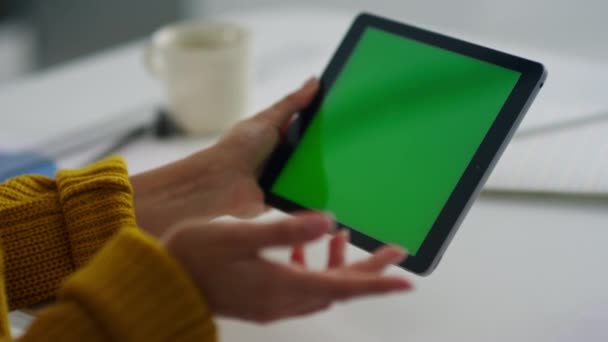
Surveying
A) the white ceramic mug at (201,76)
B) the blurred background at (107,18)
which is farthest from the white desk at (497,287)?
the blurred background at (107,18)

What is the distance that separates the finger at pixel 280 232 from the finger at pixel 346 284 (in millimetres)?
20

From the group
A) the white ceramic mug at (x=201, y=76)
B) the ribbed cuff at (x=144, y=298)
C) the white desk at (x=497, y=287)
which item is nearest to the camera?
the ribbed cuff at (x=144, y=298)

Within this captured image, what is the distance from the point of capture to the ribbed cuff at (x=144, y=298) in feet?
1.14

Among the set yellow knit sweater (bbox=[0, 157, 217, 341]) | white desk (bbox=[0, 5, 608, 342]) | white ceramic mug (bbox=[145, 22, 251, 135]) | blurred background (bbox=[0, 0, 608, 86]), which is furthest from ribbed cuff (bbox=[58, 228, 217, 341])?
blurred background (bbox=[0, 0, 608, 86])

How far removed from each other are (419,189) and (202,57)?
1.03ft

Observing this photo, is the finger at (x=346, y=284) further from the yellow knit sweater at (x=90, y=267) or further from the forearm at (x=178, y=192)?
the forearm at (x=178, y=192)

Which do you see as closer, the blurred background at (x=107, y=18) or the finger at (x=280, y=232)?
the finger at (x=280, y=232)

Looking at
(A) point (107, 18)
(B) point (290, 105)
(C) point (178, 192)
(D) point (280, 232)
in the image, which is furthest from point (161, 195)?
(A) point (107, 18)

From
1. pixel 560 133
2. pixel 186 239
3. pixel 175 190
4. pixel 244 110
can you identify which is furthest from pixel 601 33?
pixel 186 239

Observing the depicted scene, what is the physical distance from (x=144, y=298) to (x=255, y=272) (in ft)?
0.19

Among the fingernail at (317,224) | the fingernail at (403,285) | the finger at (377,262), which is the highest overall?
the fingernail at (317,224)

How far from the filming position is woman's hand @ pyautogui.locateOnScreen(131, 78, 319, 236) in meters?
0.57

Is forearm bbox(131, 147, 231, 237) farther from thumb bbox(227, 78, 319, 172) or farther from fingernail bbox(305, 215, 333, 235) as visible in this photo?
fingernail bbox(305, 215, 333, 235)

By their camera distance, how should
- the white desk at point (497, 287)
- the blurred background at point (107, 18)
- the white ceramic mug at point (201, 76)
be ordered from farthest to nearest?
1. the blurred background at point (107, 18)
2. the white ceramic mug at point (201, 76)
3. the white desk at point (497, 287)
